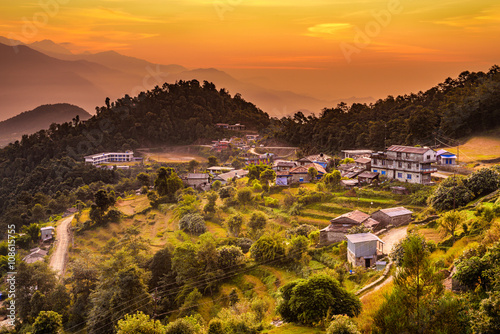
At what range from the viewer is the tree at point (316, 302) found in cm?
969

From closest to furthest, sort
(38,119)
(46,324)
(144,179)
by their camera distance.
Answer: (46,324) → (144,179) → (38,119)

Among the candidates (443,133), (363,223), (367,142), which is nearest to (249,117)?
(367,142)

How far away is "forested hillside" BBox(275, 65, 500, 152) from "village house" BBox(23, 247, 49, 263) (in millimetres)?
29888

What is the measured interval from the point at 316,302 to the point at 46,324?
11476 mm

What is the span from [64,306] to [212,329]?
1060 centimetres

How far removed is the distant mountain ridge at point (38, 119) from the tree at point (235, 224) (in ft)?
279

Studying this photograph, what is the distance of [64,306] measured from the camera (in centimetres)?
1811

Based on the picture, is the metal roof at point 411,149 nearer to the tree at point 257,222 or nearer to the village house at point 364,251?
the tree at point 257,222

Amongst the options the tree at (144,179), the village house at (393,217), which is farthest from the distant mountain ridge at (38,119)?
the village house at (393,217)

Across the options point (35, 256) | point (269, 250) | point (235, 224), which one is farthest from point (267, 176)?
point (35, 256)

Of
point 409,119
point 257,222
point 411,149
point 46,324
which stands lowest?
point 46,324

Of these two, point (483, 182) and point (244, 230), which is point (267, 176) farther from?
point (483, 182)

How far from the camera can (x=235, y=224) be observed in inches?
888

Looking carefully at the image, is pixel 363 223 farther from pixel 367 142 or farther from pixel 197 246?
pixel 367 142
